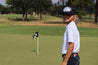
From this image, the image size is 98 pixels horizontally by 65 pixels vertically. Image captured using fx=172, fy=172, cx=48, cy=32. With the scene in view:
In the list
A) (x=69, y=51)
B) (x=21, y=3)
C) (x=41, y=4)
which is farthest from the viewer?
(x=41, y=4)

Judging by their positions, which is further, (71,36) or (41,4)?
(41,4)

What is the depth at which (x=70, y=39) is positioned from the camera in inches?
121

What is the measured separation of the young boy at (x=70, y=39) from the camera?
122 inches

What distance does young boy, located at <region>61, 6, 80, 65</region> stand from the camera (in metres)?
3.09

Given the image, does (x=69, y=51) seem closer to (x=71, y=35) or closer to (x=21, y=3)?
(x=71, y=35)

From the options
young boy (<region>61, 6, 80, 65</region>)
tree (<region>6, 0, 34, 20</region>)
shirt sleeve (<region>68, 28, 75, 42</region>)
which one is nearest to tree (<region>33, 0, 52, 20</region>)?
tree (<region>6, 0, 34, 20</region>)

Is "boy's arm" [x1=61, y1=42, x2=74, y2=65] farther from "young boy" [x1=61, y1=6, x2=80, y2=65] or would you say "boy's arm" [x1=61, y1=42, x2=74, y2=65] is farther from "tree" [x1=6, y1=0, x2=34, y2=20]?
"tree" [x1=6, y1=0, x2=34, y2=20]

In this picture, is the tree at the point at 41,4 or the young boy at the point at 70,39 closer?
the young boy at the point at 70,39

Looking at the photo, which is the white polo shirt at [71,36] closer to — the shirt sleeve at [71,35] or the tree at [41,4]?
the shirt sleeve at [71,35]

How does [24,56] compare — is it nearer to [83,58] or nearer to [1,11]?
[83,58]

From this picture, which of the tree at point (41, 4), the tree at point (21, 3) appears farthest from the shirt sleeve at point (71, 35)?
the tree at point (41, 4)

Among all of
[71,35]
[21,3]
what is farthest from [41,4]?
[71,35]

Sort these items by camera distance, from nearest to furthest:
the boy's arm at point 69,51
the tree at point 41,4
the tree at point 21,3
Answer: the boy's arm at point 69,51, the tree at point 21,3, the tree at point 41,4

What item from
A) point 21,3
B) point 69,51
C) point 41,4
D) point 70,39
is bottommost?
point 69,51
